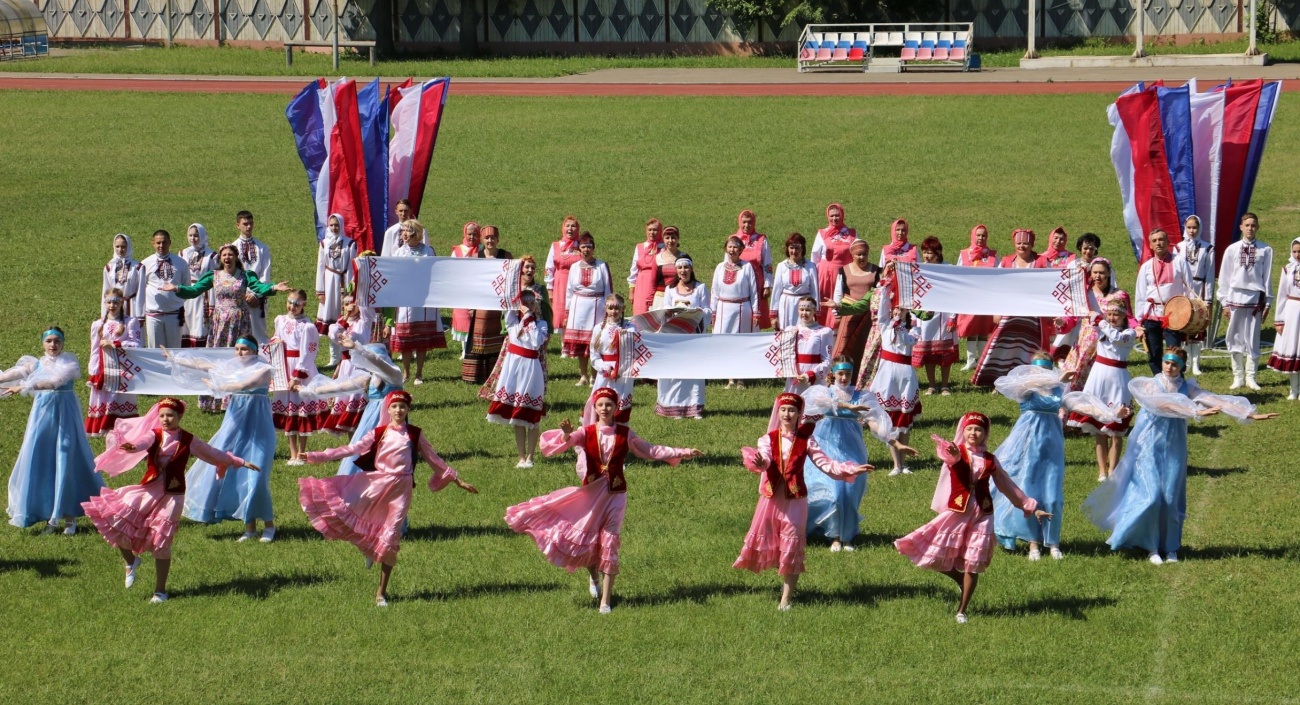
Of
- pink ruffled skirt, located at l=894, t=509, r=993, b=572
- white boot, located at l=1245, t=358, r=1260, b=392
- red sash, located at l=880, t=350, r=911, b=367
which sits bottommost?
pink ruffled skirt, located at l=894, t=509, r=993, b=572

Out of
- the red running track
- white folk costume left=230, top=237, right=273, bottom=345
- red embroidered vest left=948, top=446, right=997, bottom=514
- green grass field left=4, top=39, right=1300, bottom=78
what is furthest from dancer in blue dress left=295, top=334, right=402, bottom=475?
green grass field left=4, top=39, right=1300, bottom=78

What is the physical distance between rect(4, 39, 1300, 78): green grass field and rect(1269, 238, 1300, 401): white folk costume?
29.4 m

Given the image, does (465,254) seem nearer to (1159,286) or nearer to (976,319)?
(976,319)

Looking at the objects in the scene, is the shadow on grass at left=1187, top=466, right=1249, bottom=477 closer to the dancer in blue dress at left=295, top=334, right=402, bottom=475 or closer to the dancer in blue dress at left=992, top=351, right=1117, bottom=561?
the dancer in blue dress at left=992, top=351, right=1117, bottom=561

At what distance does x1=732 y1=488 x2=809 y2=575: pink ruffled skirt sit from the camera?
458 inches

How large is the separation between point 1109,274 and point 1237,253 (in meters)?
3.17

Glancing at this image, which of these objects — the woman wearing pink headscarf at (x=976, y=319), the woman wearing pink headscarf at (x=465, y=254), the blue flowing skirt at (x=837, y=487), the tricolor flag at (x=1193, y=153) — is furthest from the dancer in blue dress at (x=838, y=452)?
the tricolor flag at (x=1193, y=153)

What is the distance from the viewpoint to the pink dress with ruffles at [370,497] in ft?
38.0

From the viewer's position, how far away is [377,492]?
11.7m

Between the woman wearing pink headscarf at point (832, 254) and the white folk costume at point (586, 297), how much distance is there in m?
2.55

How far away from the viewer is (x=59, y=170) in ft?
114

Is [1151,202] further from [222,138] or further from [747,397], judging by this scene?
[222,138]

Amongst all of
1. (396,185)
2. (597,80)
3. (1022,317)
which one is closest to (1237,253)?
(1022,317)

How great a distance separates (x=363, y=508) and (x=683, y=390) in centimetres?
613
